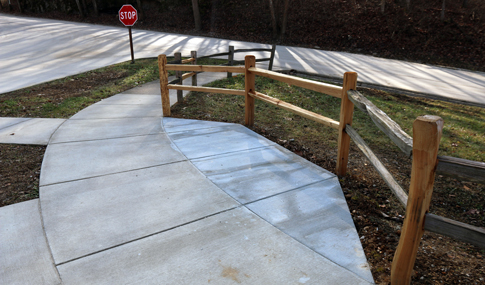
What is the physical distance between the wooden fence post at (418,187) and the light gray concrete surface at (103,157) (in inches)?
138

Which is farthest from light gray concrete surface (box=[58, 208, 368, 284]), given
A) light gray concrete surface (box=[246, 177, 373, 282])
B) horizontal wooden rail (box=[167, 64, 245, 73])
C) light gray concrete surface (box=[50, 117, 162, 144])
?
horizontal wooden rail (box=[167, 64, 245, 73])

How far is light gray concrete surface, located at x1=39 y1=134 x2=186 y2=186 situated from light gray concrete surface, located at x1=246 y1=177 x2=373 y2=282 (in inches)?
76.9

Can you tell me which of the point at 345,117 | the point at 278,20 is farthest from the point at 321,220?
the point at 278,20

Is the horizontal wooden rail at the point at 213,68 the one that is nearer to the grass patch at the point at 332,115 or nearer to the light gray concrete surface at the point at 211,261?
the grass patch at the point at 332,115

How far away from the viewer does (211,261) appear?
10.2 ft

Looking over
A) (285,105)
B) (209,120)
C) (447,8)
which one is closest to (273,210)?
(285,105)

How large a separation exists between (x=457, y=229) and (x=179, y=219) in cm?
258

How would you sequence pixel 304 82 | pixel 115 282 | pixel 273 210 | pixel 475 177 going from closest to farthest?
pixel 475 177 → pixel 115 282 → pixel 273 210 → pixel 304 82

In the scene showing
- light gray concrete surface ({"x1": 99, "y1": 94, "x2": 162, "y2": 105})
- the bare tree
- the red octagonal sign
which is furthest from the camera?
the bare tree

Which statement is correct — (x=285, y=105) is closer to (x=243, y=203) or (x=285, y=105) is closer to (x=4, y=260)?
(x=243, y=203)

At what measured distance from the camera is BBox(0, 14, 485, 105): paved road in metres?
11.6

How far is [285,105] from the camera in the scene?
19.8 ft

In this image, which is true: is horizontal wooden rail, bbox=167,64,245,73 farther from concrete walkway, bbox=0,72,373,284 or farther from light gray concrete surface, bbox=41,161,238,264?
light gray concrete surface, bbox=41,161,238,264

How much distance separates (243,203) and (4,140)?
4.87 meters
